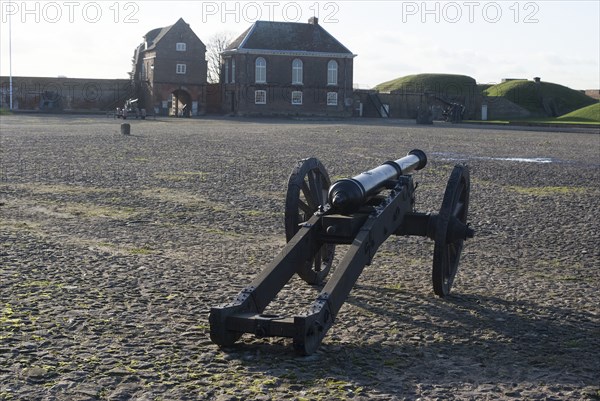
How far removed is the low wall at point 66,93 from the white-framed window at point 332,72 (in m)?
17.8

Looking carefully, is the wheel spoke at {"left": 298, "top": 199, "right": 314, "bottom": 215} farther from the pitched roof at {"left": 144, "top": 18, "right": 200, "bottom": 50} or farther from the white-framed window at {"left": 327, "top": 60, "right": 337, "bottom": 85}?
the pitched roof at {"left": 144, "top": 18, "right": 200, "bottom": 50}

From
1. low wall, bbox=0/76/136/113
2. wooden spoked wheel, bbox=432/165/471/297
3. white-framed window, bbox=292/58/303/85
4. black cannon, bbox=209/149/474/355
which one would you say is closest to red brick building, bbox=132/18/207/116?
low wall, bbox=0/76/136/113

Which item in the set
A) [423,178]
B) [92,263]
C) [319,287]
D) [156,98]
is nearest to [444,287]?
[319,287]

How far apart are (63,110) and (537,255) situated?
65839mm

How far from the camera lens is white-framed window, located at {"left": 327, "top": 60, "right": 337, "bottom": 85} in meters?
68.1

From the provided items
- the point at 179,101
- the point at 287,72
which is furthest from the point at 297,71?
the point at 179,101

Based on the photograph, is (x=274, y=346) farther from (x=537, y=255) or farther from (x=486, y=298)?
(x=537, y=255)

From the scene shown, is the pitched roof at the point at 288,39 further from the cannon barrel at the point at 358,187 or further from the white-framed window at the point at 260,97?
the cannon barrel at the point at 358,187

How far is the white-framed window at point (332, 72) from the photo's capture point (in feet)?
224

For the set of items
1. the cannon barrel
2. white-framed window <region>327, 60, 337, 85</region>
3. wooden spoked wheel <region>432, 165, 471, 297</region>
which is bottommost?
wooden spoked wheel <region>432, 165, 471, 297</region>

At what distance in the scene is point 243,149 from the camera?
22000 mm

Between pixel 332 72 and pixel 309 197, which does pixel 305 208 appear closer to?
pixel 309 197

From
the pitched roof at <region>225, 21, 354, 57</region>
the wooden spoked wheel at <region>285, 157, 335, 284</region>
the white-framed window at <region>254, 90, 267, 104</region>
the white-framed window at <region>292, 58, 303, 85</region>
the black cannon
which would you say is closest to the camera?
the black cannon

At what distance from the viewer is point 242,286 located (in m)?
6.17
